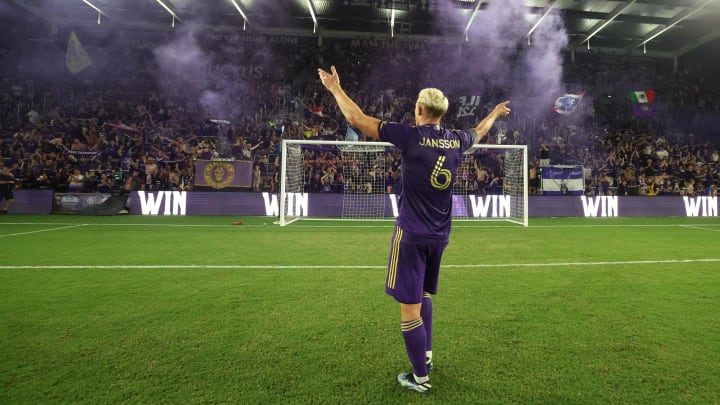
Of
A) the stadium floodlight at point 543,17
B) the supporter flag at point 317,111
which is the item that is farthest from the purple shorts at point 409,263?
the stadium floodlight at point 543,17

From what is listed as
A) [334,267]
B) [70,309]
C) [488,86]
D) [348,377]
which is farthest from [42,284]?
[488,86]

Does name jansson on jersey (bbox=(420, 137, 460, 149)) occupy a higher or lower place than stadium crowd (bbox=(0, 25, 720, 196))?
lower

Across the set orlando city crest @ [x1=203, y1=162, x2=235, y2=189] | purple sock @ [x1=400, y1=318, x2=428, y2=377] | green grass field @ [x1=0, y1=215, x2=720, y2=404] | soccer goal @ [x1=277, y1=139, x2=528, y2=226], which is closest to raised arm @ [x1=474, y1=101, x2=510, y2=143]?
purple sock @ [x1=400, y1=318, x2=428, y2=377]

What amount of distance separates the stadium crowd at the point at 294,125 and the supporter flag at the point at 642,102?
59 cm

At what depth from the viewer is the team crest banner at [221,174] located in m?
15.8

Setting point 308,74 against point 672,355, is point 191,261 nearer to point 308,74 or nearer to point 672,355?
point 672,355

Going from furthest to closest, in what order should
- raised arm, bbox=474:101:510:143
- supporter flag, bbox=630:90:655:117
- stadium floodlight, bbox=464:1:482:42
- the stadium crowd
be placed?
supporter flag, bbox=630:90:655:117
stadium floodlight, bbox=464:1:482:42
the stadium crowd
raised arm, bbox=474:101:510:143

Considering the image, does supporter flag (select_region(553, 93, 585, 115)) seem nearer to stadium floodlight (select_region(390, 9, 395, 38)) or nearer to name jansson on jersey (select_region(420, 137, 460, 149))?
stadium floodlight (select_region(390, 9, 395, 38))

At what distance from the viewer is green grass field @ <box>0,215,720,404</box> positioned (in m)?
2.38

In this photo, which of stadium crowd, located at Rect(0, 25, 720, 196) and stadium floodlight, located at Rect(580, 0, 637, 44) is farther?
stadium floodlight, located at Rect(580, 0, 637, 44)

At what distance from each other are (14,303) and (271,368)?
137 inches

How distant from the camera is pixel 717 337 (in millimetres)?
3219

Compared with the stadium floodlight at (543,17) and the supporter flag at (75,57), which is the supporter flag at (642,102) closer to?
the stadium floodlight at (543,17)

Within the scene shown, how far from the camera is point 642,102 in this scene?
2591 cm
